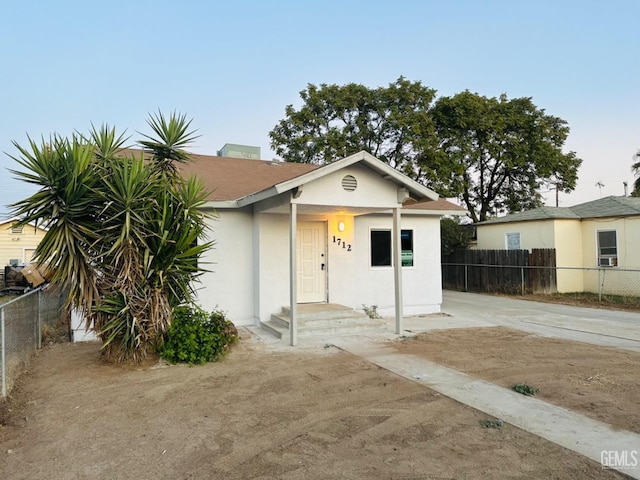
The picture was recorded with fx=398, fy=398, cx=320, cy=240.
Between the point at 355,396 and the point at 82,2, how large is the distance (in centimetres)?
1195

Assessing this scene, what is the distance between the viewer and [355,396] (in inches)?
191

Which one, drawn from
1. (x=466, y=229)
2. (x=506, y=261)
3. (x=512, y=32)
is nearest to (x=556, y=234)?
(x=506, y=261)

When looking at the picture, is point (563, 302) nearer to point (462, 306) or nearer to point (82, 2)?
point (462, 306)

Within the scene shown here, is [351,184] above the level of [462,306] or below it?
above

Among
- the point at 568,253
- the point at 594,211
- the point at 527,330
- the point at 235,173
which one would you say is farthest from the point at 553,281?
the point at 235,173

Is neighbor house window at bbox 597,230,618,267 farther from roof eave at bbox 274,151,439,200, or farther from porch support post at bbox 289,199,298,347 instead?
porch support post at bbox 289,199,298,347

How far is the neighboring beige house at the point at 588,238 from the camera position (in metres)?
13.9

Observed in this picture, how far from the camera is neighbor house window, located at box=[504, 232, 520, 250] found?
16808mm

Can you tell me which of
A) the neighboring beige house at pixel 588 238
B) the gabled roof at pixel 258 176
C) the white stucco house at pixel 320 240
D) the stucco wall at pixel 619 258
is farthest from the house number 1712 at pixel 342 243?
the stucco wall at pixel 619 258

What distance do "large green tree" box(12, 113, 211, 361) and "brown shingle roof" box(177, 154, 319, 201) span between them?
8.34 ft

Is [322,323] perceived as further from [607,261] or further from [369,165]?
[607,261]

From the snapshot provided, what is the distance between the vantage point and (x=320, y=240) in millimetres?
9906

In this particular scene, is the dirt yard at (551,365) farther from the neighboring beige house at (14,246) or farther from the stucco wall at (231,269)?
the neighboring beige house at (14,246)

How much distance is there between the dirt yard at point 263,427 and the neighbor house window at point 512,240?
38.0ft
